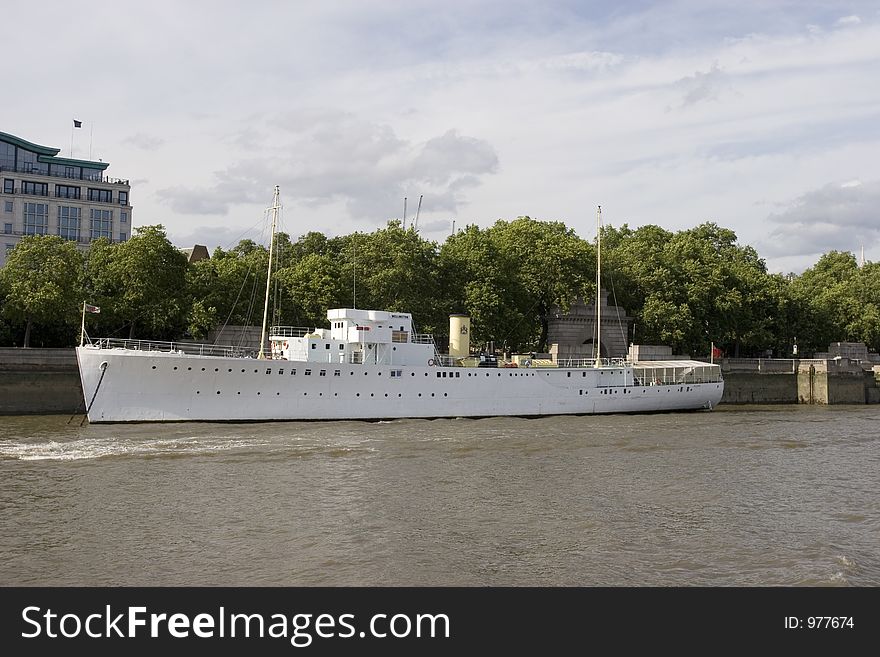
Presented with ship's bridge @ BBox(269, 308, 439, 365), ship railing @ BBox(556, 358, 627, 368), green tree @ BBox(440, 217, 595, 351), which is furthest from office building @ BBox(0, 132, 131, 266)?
ship railing @ BBox(556, 358, 627, 368)

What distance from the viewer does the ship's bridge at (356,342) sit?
4259 cm

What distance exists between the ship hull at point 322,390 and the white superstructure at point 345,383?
0.05 m

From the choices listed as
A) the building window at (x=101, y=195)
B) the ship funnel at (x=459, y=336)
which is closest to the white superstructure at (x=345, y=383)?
the ship funnel at (x=459, y=336)

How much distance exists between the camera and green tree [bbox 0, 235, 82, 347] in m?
48.2

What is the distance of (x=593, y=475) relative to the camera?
2823cm

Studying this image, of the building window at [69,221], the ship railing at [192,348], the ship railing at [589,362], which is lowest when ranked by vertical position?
the ship railing at [589,362]

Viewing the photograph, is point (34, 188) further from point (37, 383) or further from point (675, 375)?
point (675, 375)

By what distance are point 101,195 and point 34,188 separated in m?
6.61

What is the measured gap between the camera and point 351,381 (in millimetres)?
42438

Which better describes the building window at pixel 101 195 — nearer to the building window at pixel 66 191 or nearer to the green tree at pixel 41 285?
the building window at pixel 66 191

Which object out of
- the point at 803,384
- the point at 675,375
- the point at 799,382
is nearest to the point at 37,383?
the point at 675,375

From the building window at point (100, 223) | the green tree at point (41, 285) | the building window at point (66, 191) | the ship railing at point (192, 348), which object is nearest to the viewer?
the ship railing at point (192, 348)

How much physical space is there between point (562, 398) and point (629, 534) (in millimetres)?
28757
